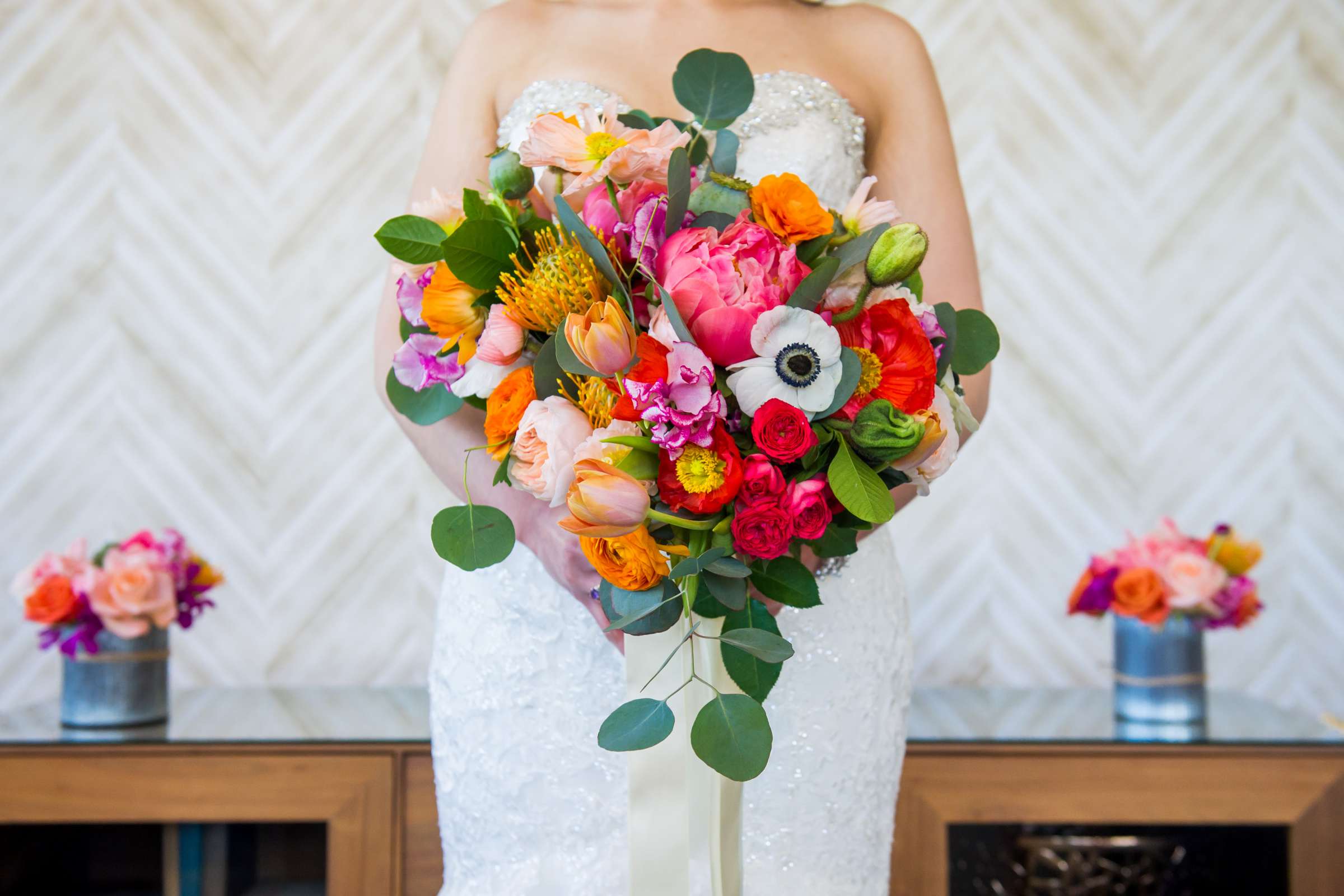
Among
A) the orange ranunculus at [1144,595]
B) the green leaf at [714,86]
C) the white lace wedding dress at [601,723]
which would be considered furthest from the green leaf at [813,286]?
the orange ranunculus at [1144,595]

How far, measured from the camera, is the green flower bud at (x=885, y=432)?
72cm

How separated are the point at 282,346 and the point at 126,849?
104cm

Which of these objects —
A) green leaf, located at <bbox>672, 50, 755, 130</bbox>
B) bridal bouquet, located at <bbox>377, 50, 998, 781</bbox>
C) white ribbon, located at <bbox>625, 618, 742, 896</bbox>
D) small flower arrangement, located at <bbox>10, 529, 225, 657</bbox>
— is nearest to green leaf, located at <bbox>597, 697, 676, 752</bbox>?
bridal bouquet, located at <bbox>377, 50, 998, 781</bbox>

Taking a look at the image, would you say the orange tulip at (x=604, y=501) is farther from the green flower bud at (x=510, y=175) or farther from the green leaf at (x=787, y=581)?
the green flower bud at (x=510, y=175)

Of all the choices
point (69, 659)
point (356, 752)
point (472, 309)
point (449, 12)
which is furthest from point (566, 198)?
point (449, 12)

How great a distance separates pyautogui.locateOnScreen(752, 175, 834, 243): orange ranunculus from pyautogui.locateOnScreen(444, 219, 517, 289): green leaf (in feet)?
0.61

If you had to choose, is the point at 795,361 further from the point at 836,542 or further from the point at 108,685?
the point at 108,685

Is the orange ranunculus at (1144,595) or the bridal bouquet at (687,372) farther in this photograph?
the orange ranunculus at (1144,595)

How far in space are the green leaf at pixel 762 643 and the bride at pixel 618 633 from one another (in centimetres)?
28

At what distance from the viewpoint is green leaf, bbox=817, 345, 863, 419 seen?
717mm

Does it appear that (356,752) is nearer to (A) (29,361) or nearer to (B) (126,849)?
(B) (126,849)

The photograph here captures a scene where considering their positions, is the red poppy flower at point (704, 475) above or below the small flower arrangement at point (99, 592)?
below

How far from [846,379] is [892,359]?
0.17 feet

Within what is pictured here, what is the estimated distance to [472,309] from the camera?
2.73 ft
